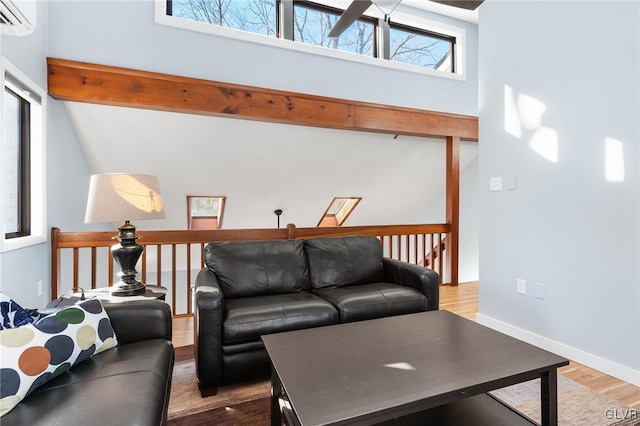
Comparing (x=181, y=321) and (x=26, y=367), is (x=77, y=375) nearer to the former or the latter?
(x=26, y=367)

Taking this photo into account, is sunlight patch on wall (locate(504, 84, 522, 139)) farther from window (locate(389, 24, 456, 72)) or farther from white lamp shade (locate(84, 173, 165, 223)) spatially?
white lamp shade (locate(84, 173, 165, 223))

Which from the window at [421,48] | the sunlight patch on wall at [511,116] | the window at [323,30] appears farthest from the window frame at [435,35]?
the sunlight patch on wall at [511,116]

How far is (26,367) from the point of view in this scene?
110 cm

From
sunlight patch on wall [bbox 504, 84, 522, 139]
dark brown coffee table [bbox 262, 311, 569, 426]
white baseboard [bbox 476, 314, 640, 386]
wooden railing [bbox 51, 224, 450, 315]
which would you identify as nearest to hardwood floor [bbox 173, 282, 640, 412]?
white baseboard [bbox 476, 314, 640, 386]

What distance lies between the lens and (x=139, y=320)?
1662 millimetres

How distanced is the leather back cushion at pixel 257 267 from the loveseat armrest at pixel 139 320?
0.72 meters

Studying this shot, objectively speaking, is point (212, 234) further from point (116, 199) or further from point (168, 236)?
point (116, 199)

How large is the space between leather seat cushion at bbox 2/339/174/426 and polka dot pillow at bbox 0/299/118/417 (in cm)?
4

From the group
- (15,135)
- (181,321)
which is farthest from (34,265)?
(181,321)

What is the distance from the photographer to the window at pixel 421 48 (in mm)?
4367

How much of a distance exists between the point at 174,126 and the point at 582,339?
4.02 m

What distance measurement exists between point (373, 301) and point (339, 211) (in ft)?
12.0

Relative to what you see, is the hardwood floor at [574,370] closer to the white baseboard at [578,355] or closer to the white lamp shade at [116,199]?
the white baseboard at [578,355]

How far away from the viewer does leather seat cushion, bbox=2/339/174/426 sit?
1019 mm
